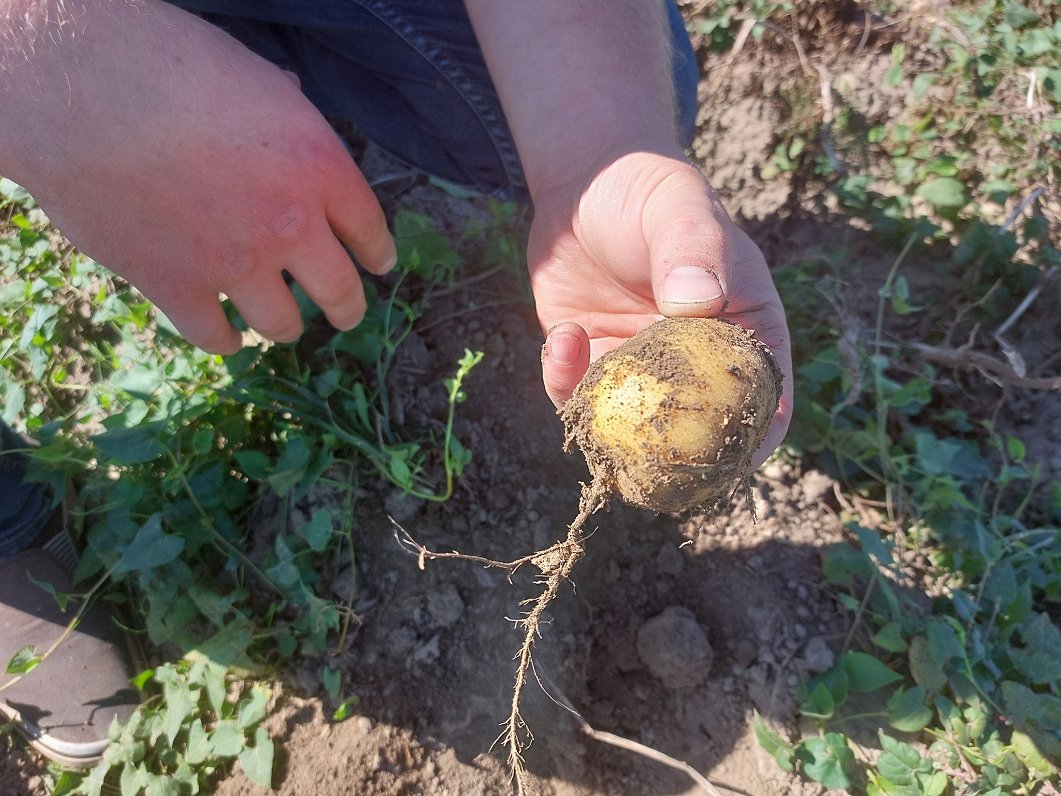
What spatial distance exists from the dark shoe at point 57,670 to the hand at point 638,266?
1.47 m

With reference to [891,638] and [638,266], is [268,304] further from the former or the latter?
[891,638]

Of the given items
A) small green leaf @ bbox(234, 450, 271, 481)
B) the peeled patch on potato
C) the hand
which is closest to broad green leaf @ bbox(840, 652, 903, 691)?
the hand

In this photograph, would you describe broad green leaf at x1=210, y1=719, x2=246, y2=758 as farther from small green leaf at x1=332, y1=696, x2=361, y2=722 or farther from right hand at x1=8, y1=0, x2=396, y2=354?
right hand at x1=8, y1=0, x2=396, y2=354

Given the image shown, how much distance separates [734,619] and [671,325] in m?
0.98

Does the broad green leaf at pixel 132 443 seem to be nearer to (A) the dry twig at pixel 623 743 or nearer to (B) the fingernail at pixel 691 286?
(A) the dry twig at pixel 623 743

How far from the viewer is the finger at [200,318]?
152 centimetres

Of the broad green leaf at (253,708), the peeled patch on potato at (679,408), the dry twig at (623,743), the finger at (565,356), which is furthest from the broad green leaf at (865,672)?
the broad green leaf at (253,708)

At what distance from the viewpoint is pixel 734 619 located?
1.96m

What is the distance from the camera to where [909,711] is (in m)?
1.76

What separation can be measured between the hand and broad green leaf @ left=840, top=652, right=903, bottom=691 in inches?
24.5

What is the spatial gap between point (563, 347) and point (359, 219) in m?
0.55

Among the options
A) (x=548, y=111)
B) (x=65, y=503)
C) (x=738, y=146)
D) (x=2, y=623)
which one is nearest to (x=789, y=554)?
(x=548, y=111)

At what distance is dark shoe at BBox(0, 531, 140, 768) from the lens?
6.37 feet

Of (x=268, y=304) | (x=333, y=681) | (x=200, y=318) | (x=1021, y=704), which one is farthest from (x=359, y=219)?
(x=1021, y=704)
